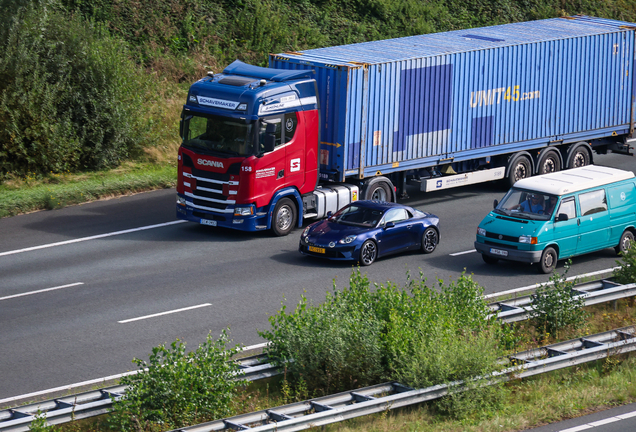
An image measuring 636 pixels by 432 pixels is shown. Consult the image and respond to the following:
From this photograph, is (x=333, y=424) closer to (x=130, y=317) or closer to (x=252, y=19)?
(x=130, y=317)

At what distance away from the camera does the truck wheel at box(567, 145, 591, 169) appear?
27484 mm

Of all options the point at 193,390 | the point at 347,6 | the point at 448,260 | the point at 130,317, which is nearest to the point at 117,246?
the point at 130,317

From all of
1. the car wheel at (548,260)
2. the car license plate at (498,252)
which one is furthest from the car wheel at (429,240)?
the car wheel at (548,260)

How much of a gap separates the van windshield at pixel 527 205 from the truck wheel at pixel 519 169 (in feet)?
19.9

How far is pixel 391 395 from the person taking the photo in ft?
38.7

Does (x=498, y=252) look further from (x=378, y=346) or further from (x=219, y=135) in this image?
(x=378, y=346)

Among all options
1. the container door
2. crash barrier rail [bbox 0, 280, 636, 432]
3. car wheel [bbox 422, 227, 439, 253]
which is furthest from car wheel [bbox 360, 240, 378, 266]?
crash barrier rail [bbox 0, 280, 636, 432]

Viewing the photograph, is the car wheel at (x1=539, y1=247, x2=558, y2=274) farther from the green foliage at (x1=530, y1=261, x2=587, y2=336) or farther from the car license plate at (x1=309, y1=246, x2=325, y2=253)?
the car license plate at (x1=309, y1=246, x2=325, y2=253)

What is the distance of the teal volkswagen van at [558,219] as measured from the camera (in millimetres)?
19450

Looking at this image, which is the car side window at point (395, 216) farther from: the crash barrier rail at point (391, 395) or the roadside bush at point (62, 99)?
the roadside bush at point (62, 99)

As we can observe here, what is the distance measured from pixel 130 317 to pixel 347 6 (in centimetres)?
2556

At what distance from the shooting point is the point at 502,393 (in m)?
12.3

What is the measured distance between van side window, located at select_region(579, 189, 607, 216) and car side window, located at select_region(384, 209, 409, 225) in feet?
11.9

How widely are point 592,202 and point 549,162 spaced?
7.19 m
